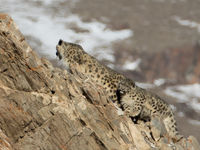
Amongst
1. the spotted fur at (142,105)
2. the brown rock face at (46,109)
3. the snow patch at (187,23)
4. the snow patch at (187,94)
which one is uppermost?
the snow patch at (187,23)

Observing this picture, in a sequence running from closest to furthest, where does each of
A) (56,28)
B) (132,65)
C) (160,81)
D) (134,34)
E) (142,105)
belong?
1. (142,105)
2. (160,81)
3. (132,65)
4. (56,28)
5. (134,34)

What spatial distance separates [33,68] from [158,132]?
742cm

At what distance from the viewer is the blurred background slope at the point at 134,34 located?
54.3 m

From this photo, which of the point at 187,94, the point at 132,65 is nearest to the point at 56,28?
the point at 132,65

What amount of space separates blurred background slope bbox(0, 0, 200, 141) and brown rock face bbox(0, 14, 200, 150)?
84.2 ft

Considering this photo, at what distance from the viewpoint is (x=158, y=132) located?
1973cm

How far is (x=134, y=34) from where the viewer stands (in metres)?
75.4

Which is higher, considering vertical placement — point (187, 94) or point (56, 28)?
point (56, 28)

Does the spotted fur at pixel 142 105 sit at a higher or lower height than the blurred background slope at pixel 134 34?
lower

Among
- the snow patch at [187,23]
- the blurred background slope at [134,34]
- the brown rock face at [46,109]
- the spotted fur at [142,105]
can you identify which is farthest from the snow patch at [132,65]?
the brown rock face at [46,109]

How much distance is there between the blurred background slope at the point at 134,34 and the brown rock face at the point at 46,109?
25654mm

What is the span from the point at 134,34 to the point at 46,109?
203 feet

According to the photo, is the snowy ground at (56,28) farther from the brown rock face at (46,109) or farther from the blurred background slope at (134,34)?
the brown rock face at (46,109)

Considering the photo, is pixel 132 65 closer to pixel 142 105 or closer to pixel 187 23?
pixel 187 23
